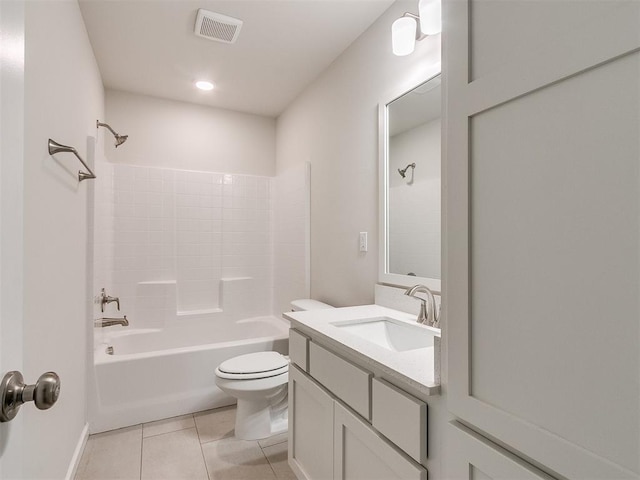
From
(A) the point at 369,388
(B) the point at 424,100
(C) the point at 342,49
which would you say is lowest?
(A) the point at 369,388

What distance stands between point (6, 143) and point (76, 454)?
198cm

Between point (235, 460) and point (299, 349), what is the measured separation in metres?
0.85

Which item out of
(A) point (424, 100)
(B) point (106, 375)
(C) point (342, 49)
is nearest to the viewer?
(A) point (424, 100)

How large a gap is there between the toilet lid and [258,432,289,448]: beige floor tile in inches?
16.5

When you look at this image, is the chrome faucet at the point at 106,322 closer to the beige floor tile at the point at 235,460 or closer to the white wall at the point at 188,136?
the beige floor tile at the point at 235,460

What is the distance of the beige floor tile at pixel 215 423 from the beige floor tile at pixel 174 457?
0.19ft

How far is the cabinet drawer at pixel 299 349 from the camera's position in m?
1.49

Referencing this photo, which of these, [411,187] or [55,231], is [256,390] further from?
[411,187]

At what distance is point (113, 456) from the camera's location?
1912 mm

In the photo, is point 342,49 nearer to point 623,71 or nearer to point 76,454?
point 623,71

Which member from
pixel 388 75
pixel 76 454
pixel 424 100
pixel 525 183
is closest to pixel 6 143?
pixel 525 183

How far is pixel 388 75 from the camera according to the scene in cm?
191

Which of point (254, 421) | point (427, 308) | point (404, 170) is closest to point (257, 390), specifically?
point (254, 421)

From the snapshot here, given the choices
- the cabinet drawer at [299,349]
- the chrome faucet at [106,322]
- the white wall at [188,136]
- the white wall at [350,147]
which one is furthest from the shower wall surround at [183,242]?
the cabinet drawer at [299,349]
